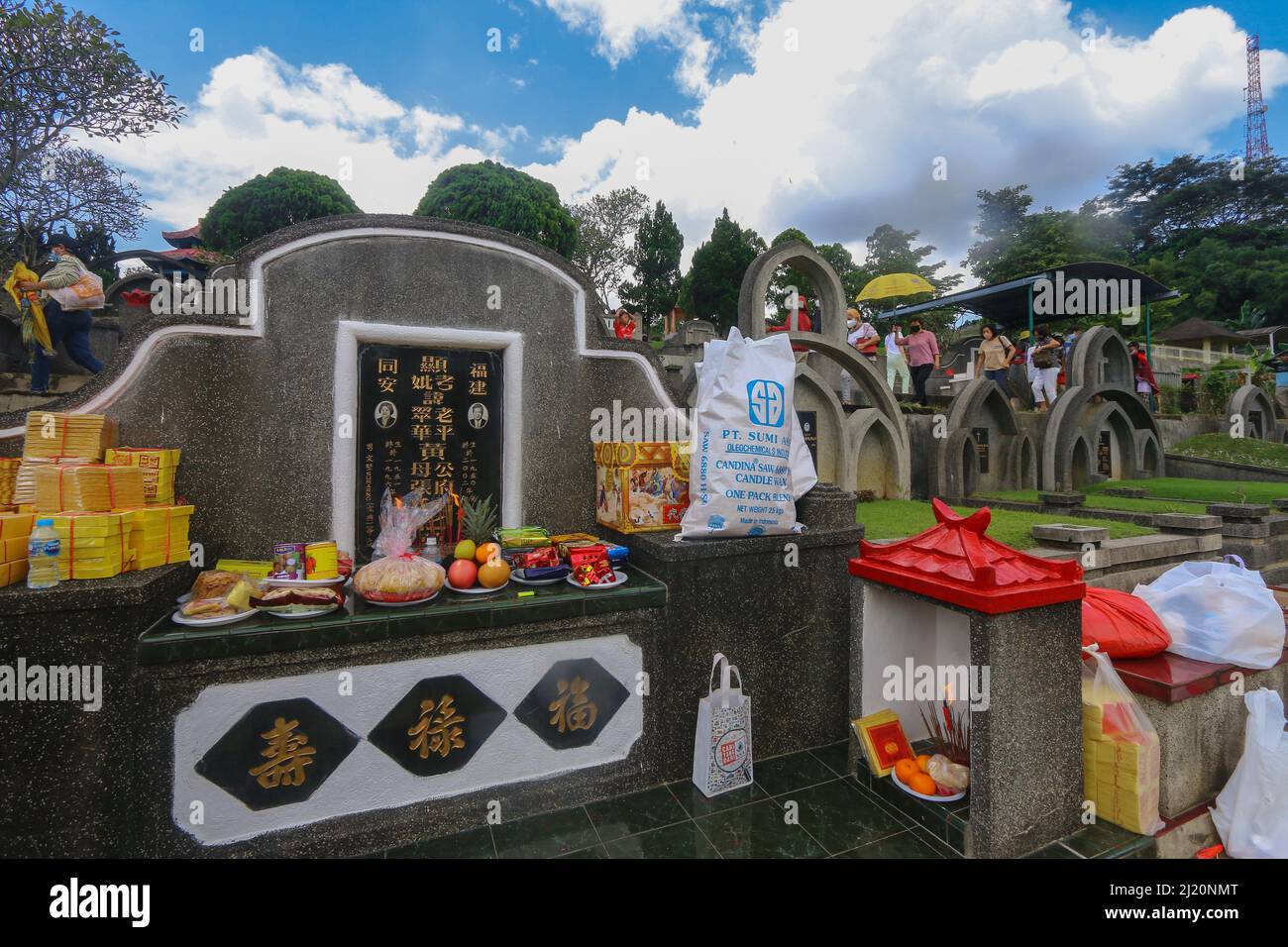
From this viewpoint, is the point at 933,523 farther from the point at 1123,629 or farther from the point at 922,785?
Answer: the point at 922,785

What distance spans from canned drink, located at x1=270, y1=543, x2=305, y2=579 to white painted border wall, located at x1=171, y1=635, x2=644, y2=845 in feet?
1.90

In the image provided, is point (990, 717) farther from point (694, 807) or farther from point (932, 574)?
point (694, 807)

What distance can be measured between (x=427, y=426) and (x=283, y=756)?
1.98 metres

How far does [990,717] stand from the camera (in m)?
2.63

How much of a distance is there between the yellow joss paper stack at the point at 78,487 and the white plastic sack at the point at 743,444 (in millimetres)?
2912

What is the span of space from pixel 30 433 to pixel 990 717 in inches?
192

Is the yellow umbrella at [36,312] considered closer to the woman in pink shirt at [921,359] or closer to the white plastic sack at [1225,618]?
the white plastic sack at [1225,618]

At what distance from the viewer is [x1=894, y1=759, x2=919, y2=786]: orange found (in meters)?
3.15

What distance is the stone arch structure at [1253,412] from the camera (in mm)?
14719

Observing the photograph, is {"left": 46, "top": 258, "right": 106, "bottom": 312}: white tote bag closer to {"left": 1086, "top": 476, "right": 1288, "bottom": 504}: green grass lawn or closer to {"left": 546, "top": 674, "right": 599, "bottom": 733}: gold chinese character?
{"left": 546, "top": 674, "right": 599, "bottom": 733}: gold chinese character

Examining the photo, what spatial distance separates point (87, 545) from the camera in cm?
249

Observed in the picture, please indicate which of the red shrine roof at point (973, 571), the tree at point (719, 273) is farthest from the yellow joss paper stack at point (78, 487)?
the tree at point (719, 273)

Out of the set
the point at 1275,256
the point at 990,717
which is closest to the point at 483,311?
the point at 990,717

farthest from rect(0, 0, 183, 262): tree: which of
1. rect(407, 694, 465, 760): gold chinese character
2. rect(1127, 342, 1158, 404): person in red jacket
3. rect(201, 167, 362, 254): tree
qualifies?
rect(1127, 342, 1158, 404): person in red jacket
